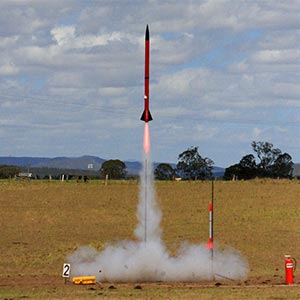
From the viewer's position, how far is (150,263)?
24078 mm

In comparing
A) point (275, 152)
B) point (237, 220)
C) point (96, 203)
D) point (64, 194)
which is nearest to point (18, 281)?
point (237, 220)

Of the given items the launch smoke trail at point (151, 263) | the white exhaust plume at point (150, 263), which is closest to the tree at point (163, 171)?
the white exhaust plume at point (150, 263)

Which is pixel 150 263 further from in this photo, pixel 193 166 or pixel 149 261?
pixel 193 166

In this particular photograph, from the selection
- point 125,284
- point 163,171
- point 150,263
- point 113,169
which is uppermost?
point 113,169

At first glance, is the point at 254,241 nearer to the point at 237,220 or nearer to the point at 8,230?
the point at 237,220

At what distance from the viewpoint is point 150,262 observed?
79.0ft

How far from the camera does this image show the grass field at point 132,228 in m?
21.1

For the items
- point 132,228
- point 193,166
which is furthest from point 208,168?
point 132,228

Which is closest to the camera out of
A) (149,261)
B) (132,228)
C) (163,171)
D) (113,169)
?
(149,261)

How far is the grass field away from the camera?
21.1 m

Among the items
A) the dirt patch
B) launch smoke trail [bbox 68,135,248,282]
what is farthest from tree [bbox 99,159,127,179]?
the dirt patch

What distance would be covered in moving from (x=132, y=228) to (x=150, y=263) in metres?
15.6

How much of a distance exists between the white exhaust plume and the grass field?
849mm

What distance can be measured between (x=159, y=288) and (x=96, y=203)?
25.6m
